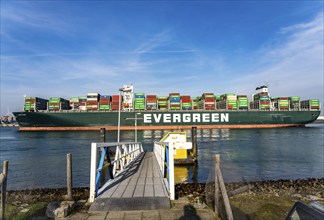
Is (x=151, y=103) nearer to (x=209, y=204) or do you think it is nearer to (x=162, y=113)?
(x=162, y=113)

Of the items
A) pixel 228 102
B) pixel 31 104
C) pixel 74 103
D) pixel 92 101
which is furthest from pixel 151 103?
pixel 31 104

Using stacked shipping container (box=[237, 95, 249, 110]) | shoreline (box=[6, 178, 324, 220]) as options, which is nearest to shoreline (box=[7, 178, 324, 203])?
shoreline (box=[6, 178, 324, 220])

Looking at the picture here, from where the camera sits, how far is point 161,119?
68250mm

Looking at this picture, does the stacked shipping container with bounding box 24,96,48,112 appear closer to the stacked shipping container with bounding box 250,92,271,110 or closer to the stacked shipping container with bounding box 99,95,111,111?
the stacked shipping container with bounding box 99,95,111,111

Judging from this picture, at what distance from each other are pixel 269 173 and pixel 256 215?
39.2ft

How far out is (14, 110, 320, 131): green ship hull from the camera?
65.3 meters

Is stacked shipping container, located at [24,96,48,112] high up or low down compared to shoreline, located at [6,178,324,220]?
up

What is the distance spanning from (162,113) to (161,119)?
1.93m

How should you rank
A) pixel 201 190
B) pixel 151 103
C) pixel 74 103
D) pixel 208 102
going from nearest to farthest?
pixel 201 190 → pixel 151 103 → pixel 208 102 → pixel 74 103

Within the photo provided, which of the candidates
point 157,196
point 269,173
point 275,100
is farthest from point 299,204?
point 275,100

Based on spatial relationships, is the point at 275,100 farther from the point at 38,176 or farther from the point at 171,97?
the point at 38,176

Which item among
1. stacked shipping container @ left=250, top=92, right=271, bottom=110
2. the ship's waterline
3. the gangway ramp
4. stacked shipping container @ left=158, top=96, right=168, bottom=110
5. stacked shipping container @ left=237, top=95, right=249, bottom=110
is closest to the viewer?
the gangway ramp

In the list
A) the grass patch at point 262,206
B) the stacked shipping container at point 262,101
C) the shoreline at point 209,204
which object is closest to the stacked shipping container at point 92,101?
the stacked shipping container at point 262,101

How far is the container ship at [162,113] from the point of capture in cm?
6575
